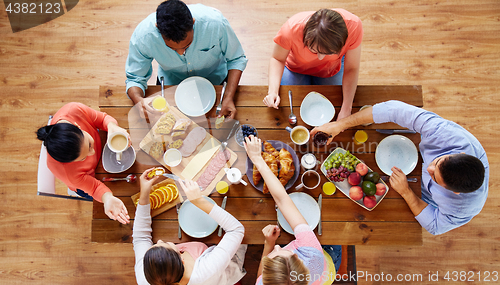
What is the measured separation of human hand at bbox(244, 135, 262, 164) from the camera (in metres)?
1.76

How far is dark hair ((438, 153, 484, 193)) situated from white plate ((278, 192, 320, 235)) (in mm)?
751

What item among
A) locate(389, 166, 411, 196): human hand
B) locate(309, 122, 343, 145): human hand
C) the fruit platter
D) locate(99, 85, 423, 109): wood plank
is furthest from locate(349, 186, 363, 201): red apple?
locate(99, 85, 423, 109): wood plank

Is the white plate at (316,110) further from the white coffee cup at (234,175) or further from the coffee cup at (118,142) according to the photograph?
the coffee cup at (118,142)

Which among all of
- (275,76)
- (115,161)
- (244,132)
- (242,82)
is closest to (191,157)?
(244,132)

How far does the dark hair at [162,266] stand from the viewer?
155 cm

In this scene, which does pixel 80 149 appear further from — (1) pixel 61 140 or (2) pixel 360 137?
(2) pixel 360 137

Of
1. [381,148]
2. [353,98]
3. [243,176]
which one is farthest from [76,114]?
[381,148]

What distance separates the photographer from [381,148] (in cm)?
184

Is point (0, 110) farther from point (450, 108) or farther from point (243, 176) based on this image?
point (450, 108)

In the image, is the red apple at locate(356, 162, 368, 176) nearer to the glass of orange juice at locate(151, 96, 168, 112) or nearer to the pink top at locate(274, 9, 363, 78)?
the pink top at locate(274, 9, 363, 78)

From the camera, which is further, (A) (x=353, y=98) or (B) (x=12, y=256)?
(B) (x=12, y=256)

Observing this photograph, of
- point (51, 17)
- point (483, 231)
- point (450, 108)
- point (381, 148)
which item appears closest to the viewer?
point (381, 148)

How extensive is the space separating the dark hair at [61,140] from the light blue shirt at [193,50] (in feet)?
1.61

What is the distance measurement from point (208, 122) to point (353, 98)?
100cm
